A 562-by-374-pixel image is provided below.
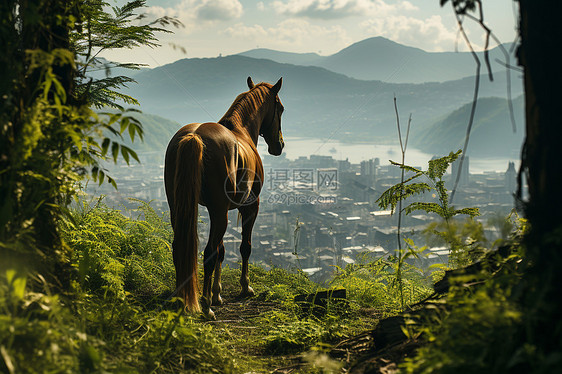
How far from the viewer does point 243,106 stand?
211 inches

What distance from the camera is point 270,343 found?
3.07m

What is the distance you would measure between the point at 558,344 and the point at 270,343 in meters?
2.14

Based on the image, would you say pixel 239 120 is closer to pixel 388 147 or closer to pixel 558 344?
pixel 558 344

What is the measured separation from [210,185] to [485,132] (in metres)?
55.6

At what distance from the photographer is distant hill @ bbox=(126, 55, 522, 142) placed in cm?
7006

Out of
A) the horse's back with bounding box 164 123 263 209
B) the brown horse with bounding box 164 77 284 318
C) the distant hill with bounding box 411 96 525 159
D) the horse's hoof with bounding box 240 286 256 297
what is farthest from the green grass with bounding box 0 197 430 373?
the distant hill with bounding box 411 96 525 159

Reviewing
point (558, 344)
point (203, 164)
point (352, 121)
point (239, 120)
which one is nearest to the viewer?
point (558, 344)

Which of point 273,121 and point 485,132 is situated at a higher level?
point 485,132

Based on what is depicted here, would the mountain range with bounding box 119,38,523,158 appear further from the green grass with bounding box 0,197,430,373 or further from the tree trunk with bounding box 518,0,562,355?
the tree trunk with bounding box 518,0,562,355

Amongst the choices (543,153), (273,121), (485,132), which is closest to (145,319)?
(543,153)

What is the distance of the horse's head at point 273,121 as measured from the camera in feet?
19.2

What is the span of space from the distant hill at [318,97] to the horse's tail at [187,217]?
2589 inches

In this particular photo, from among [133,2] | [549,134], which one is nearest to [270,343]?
[549,134]

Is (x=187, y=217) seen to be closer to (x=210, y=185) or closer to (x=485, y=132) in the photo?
(x=210, y=185)
